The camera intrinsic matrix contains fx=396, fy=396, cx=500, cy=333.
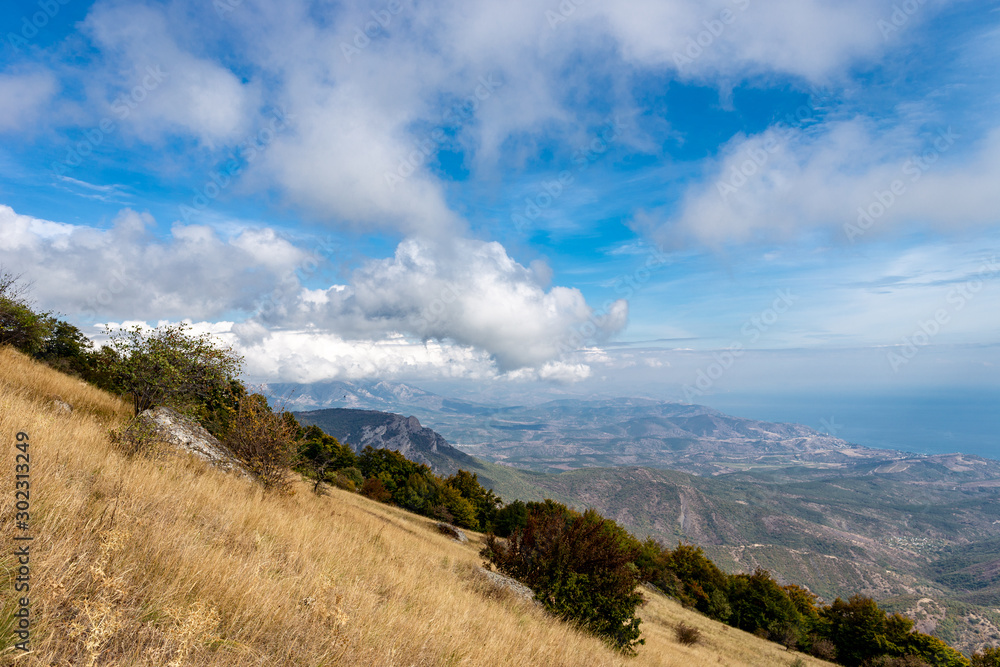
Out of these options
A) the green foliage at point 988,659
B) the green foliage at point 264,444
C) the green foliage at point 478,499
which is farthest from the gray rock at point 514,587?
the green foliage at point 478,499

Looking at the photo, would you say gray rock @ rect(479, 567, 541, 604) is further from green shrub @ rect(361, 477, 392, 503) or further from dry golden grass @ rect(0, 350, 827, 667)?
green shrub @ rect(361, 477, 392, 503)

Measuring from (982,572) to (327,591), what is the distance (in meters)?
252

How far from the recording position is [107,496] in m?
4.49

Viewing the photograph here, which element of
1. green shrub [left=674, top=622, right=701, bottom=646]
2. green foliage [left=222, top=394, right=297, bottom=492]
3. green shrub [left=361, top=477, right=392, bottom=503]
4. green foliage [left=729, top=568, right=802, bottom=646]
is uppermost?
green foliage [left=222, top=394, right=297, bottom=492]

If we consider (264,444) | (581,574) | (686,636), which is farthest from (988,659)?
(264,444)

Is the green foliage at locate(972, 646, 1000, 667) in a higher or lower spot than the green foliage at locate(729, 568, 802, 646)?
higher

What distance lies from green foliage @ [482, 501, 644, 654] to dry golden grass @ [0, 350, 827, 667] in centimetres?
415

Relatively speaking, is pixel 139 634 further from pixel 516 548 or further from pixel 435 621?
pixel 516 548

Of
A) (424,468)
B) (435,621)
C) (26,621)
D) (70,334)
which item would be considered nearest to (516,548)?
(435,621)

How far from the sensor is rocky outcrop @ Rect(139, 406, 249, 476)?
35.1ft

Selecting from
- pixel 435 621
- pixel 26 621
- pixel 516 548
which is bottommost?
pixel 516 548

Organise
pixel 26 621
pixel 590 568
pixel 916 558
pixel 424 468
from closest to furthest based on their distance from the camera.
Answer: pixel 26 621 < pixel 590 568 < pixel 424 468 < pixel 916 558

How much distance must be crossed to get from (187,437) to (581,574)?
12324mm

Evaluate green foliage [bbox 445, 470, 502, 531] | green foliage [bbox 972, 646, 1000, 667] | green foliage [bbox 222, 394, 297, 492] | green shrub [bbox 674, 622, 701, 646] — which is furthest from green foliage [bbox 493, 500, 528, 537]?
green foliage [bbox 222, 394, 297, 492]
